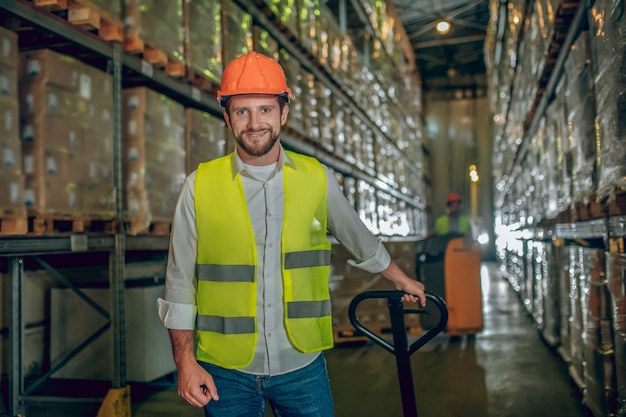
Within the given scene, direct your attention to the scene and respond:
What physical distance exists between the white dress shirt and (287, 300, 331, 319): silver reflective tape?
1.4 inches

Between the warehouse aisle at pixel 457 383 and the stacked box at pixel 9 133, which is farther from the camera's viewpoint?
the warehouse aisle at pixel 457 383

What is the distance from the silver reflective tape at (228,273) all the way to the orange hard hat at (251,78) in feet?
1.77

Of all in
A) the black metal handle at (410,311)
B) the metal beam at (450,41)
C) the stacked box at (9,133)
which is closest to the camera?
the black metal handle at (410,311)

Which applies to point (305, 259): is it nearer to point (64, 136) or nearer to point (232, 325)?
point (232, 325)

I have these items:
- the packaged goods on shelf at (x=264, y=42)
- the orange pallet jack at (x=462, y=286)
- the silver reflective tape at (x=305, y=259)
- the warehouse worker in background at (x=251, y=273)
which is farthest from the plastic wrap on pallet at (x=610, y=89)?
the packaged goods on shelf at (x=264, y=42)

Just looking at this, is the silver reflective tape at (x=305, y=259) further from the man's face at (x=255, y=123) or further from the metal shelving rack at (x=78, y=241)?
the metal shelving rack at (x=78, y=241)

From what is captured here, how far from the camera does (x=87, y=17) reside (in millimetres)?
3666

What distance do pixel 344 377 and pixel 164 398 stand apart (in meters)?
1.50

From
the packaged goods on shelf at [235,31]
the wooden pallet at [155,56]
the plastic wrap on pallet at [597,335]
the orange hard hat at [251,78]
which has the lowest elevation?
the plastic wrap on pallet at [597,335]

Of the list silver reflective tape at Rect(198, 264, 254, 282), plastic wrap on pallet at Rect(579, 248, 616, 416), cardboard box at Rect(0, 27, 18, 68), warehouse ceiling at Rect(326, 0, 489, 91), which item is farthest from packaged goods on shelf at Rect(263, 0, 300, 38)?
warehouse ceiling at Rect(326, 0, 489, 91)

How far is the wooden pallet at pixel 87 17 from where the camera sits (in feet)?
11.6

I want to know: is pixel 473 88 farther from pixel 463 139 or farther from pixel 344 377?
pixel 344 377

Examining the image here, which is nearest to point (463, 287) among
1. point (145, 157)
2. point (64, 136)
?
point (145, 157)

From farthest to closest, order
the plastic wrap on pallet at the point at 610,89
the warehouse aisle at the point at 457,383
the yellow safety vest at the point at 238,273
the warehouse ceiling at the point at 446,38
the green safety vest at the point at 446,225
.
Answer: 1. the warehouse ceiling at the point at 446,38
2. the green safety vest at the point at 446,225
3. the warehouse aisle at the point at 457,383
4. the plastic wrap on pallet at the point at 610,89
5. the yellow safety vest at the point at 238,273
